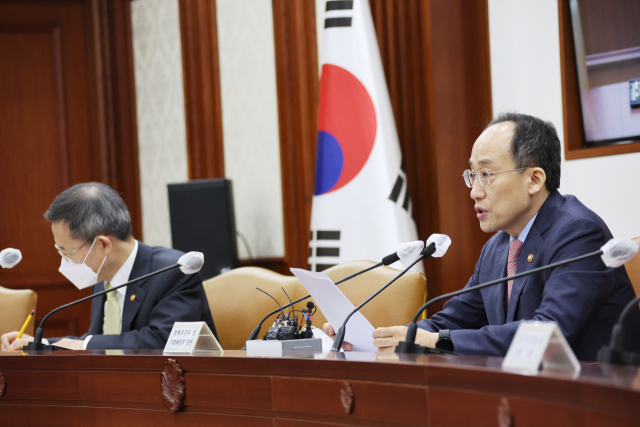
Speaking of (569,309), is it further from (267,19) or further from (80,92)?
(80,92)

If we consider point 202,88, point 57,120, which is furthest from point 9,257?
Result: point 57,120

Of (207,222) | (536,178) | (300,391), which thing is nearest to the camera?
(300,391)

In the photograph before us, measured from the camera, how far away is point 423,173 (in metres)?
3.50

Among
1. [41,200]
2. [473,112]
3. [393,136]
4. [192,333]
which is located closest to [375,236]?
[393,136]

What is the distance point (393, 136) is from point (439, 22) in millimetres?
625

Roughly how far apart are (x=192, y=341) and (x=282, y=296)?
886mm

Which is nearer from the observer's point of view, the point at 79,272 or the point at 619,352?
the point at 619,352

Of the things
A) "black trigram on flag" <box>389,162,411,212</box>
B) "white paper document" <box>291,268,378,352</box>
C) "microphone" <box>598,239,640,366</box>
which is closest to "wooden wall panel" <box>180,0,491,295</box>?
"black trigram on flag" <box>389,162,411,212</box>

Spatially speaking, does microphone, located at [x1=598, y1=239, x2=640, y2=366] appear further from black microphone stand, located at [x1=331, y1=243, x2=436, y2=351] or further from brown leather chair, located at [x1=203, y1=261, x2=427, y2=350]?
brown leather chair, located at [x1=203, y1=261, x2=427, y2=350]

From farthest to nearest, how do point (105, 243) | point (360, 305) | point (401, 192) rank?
point (401, 192)
point (105, 243)
point (360, 305)

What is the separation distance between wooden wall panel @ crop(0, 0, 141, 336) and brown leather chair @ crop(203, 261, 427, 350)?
2.31m

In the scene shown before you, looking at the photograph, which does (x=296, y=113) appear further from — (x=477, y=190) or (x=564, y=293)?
(x=564, y=293)

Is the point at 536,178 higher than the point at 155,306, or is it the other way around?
the point at 536,178

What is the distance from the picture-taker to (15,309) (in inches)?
114
